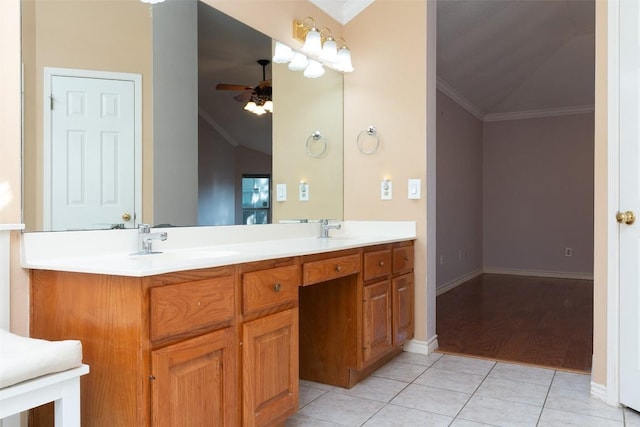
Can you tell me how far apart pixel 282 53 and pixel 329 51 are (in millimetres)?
357

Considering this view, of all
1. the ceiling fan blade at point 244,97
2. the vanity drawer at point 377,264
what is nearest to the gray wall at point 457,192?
the vanity drawer at point 377,264

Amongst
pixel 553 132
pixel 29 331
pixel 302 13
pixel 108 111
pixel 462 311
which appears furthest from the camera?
pixel 553 132

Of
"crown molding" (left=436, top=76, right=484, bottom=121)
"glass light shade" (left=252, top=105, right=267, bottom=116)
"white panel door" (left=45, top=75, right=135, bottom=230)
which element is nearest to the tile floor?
"white panel door" (left=45, top=75, right=135, bottom=230)

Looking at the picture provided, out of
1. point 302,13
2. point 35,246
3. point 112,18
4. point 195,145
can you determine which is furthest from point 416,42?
point 35,246

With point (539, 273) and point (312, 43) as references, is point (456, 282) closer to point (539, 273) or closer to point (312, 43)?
point (539, 273)

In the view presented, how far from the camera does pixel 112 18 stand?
180cm

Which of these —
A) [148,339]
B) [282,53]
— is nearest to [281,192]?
[282,53]

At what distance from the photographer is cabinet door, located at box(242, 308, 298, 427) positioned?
5.40 ft

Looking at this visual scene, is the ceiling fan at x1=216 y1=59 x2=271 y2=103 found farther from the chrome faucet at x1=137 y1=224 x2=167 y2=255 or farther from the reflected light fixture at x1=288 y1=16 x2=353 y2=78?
the chrome faucet at x1=137 y1=224 x2=167 y2=255

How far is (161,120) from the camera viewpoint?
2.01 metres

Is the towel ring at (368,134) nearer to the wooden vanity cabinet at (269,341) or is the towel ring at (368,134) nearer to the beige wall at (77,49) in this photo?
the wooden vanity cabinet at (269,341)
